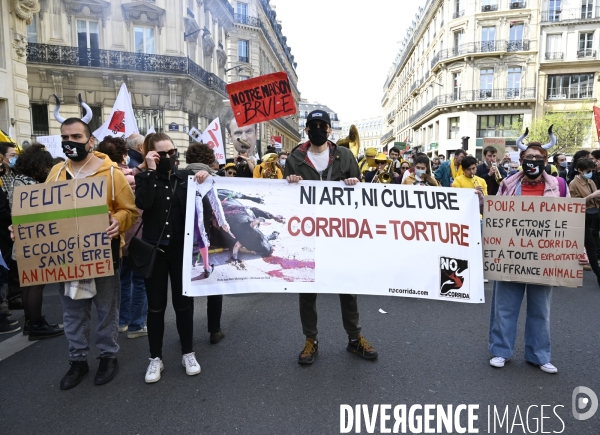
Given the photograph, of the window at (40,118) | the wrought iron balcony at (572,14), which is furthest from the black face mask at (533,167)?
the wrought iron balcony at (572,14)

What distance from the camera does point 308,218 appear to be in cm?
371

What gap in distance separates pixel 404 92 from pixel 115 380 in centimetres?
7682

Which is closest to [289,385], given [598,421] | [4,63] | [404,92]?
[598,421]

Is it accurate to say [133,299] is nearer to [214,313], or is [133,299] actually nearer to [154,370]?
[214,313]

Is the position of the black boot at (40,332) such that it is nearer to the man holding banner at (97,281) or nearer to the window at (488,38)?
the man holding banner at (97,281)

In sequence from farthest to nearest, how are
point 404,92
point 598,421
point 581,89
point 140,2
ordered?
point 404,92, point 581,89, point 140,2, point 598,421

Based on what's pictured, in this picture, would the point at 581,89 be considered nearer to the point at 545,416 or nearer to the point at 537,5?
the point at 537,5

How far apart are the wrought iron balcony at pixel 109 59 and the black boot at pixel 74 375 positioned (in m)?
21.4

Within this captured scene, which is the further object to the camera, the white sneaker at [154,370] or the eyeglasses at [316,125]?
the eyeglasses at [316,125]

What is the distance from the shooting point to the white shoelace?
3444 millimetres

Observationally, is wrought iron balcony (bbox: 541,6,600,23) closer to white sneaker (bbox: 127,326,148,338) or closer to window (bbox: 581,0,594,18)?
window (bbox: 581,0,594,18)

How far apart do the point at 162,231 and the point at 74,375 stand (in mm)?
1323

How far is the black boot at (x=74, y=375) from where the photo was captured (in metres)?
3.35

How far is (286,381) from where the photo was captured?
11.2ft
